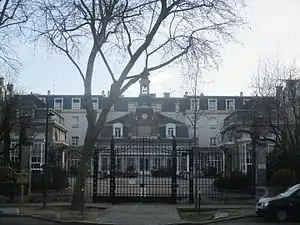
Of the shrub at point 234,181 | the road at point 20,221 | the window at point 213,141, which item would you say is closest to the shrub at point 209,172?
the shrub at point 234,181

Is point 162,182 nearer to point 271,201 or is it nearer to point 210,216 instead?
point 210,216

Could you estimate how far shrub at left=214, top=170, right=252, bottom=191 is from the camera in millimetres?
34406

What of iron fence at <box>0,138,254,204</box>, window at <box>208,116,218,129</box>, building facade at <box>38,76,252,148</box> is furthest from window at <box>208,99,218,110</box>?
iron fence at <box>0,138,254,204</box>

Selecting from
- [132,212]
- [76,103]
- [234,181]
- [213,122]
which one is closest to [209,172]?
[234,181]

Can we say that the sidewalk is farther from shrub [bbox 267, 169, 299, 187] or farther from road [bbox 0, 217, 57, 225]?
shrub [bbox 267, 169, 299, 187]

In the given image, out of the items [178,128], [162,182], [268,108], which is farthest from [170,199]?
[178,128]

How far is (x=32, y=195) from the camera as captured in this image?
103ft

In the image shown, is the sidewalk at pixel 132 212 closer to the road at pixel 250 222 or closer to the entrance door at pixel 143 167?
the road at pixel 250 222

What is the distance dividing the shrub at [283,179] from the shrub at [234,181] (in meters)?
3.05

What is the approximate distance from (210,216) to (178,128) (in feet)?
224

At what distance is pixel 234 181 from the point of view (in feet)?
116

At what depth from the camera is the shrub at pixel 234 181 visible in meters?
34.4

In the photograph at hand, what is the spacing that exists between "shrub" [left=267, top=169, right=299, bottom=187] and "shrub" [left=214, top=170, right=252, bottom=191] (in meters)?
3.05

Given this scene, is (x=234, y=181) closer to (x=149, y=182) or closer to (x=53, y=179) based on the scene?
(x=149, y=182)
